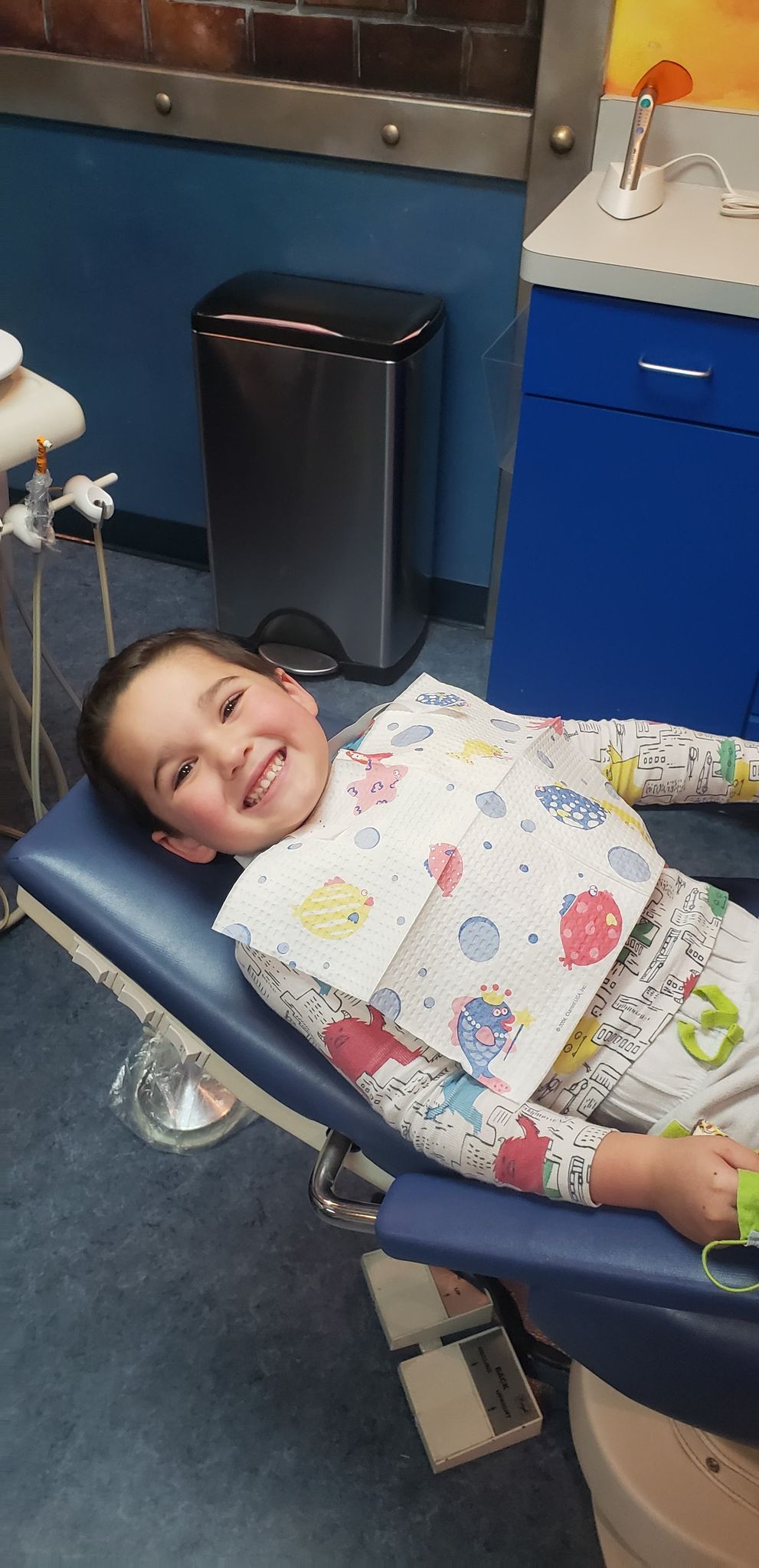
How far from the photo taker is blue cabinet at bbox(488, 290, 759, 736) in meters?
1.56

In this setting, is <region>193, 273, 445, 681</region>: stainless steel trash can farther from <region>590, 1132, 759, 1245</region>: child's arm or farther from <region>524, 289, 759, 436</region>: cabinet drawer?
<region>590, 1132, 759, 1245</region>: child's arm

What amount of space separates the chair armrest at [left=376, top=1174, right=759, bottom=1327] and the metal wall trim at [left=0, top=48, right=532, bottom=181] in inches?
65.2

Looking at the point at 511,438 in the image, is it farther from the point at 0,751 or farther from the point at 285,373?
the point at 0,751

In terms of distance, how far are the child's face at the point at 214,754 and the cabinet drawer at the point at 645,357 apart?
2.56 ft

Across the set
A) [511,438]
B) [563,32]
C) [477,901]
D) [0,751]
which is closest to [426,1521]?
[477,901]

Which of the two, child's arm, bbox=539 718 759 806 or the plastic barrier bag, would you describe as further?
the plastic barrier bag

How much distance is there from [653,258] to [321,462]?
0.71 m

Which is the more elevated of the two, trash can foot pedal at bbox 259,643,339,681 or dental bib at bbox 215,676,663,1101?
dental bib at bbox 215,676,663,1101

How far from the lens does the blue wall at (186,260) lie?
2.01 m

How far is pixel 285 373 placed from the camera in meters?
1.97

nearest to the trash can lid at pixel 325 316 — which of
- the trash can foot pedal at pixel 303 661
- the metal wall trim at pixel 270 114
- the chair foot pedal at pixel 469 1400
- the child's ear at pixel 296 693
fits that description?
the metal wall trim at pixel 270 114

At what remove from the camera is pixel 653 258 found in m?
1.52

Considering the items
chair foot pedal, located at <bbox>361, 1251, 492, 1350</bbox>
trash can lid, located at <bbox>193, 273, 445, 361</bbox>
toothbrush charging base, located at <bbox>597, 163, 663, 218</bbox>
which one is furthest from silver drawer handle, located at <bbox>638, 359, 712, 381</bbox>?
chair foot pedal, located at <bbox>361, 1251, 492, 1350</bbox>

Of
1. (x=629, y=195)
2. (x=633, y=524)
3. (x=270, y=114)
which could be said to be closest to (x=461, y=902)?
(x=633, y=524)
